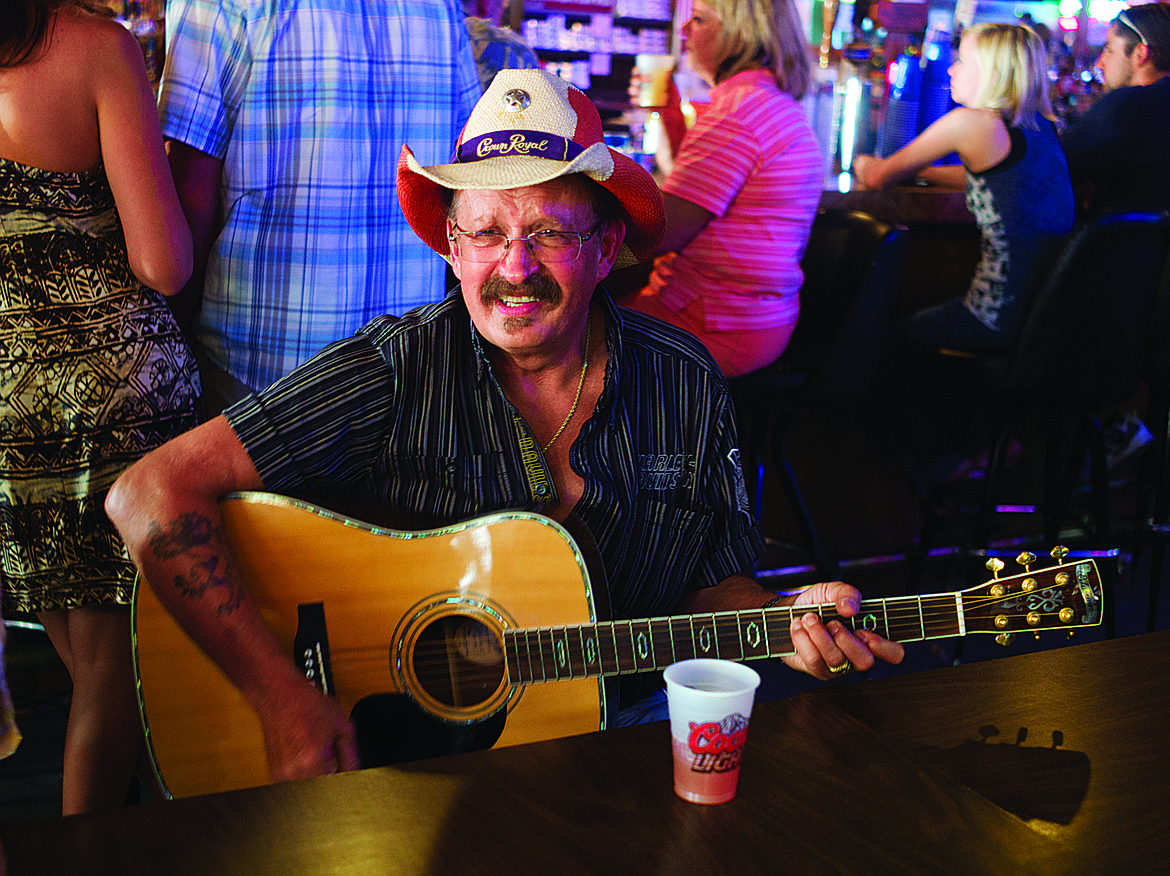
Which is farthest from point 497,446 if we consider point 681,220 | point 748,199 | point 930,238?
point 930,238

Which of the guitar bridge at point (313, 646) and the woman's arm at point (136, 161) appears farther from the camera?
the woman's arm at point (136, 161)

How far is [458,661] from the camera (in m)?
1.30

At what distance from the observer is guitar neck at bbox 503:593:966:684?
1.24 m

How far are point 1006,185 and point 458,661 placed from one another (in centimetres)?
226

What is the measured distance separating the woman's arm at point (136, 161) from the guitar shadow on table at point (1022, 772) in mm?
1344

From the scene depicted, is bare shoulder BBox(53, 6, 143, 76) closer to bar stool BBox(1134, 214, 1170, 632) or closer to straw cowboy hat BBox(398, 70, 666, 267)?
straw cowboy hat BBox(398, 70, 666, 267)

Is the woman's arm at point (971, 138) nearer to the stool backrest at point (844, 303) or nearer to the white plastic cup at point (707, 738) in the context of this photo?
the stool backrest at point (844, 303)

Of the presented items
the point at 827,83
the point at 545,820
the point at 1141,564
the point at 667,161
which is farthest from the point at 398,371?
the point at 827,83

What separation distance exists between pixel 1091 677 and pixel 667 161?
282 cm

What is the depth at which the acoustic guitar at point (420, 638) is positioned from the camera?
4.11 ft

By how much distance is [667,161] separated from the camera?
12.1 feet

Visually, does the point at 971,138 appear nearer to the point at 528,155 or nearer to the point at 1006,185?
the point at 1006,185

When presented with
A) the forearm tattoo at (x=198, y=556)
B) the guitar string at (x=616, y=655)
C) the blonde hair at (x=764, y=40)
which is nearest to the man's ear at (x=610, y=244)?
the guitar string at (x=616, y=655)

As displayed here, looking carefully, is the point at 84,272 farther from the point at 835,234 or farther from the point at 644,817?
the point at 835,234
